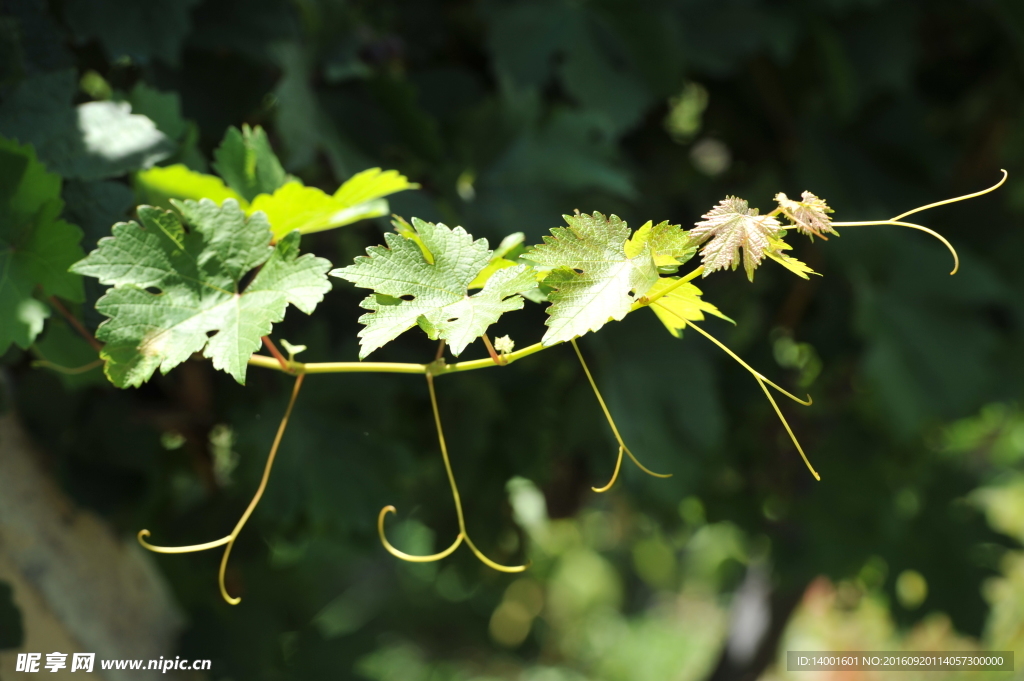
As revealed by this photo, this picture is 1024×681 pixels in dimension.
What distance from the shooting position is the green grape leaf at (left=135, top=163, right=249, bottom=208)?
0.40m

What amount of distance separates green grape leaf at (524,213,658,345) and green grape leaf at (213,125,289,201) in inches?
8.0

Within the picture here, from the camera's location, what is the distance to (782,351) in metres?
1.08

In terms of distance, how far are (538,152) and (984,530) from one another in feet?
3.31

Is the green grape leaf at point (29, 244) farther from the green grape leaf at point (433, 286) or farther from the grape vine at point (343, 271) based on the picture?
the green grape leaf at point (433, 286)

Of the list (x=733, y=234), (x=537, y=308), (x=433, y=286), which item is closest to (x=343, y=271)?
(x=433, y=286)

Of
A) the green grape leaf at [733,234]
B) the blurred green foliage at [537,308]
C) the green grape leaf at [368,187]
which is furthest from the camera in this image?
the blurred green foliage at [537,308]

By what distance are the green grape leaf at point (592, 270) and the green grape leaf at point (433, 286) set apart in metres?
0.01

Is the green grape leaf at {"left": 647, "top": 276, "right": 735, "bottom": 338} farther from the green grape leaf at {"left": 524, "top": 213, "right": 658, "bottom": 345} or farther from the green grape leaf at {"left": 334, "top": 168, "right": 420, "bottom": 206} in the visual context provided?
the green grape leaf at {"left": 334, "top": 168, "right": 420, "bottom": 206}

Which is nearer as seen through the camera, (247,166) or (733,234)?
(733,234)

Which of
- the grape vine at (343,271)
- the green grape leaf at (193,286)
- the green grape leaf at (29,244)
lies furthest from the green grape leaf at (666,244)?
the green grape leaf at (29,244)

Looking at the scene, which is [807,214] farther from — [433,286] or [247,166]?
[247,166]

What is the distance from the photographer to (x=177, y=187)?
408mm

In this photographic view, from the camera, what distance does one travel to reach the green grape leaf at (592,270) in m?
0.29

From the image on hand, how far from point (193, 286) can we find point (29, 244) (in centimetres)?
9
